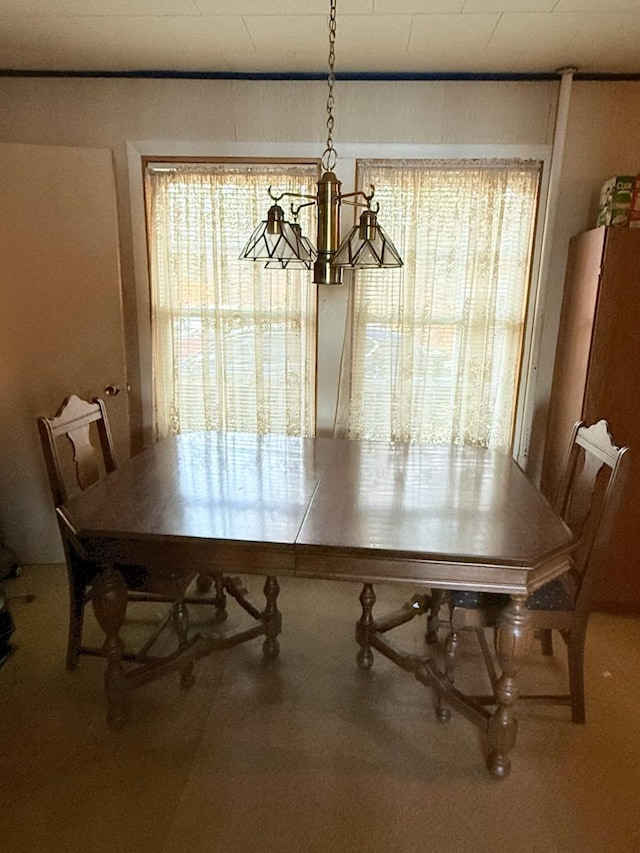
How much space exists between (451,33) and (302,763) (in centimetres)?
268

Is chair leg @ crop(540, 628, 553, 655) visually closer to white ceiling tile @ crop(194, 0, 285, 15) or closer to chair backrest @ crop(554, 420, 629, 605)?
chair backrest @ crop(554, 420, 629, 605)

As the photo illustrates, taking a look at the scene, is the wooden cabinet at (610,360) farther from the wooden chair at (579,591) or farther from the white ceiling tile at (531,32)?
the white ceiling tile at (531,32)

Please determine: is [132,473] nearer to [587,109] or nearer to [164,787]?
[164,787]

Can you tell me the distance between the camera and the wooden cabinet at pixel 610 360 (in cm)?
215

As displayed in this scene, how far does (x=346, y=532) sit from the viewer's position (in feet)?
4.78

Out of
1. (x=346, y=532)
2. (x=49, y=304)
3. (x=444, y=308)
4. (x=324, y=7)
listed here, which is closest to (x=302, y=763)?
(x=346, y=532)

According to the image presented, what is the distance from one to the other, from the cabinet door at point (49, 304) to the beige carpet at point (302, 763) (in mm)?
917


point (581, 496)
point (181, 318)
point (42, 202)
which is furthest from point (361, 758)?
point (42, 202)

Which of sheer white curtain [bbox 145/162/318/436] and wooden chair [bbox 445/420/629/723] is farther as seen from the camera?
sheer white curtain [bbox 145/162/318/436]

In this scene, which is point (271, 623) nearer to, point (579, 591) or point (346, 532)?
point (346, 532)

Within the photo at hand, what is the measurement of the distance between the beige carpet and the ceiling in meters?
2.44

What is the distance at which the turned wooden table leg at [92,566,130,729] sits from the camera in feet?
5.43

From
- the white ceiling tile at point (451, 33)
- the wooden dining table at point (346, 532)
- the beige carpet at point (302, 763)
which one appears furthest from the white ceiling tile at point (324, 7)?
the beige carpet at point (302, 763)

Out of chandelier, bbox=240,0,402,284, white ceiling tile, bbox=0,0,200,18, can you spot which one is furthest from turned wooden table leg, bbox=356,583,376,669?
white ceiling tile, bbox=0,0,200,18
